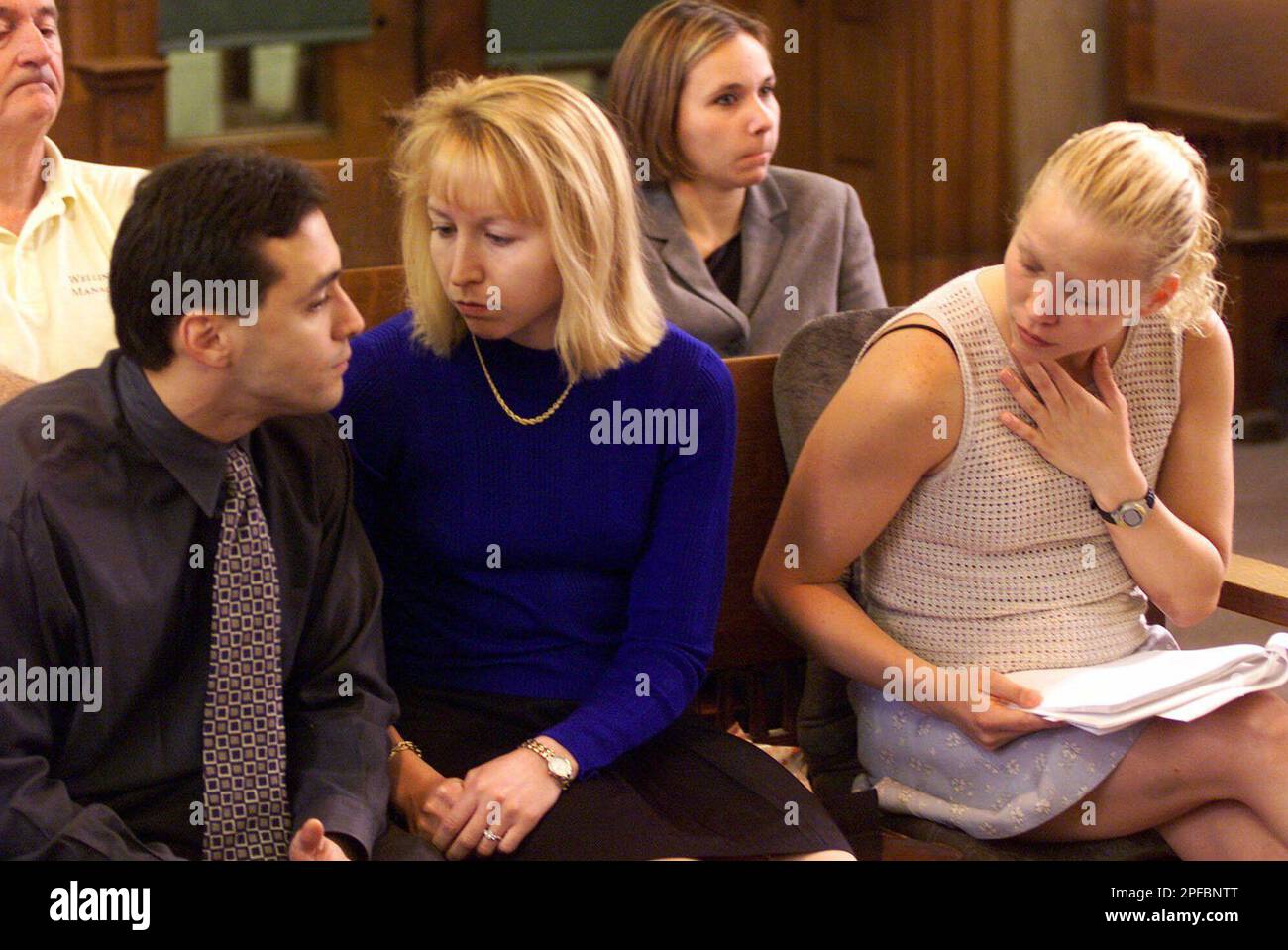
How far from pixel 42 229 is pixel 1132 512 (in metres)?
1.47

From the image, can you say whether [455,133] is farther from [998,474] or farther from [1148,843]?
[1148,843]

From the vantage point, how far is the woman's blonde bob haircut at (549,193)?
1.78 metres

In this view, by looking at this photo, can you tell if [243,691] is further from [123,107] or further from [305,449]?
[123,107]

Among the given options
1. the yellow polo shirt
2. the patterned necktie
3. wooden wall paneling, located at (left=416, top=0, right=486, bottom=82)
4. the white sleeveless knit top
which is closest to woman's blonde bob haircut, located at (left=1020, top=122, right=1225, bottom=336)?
the white sleeveless knit top

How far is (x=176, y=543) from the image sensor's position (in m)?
1.59

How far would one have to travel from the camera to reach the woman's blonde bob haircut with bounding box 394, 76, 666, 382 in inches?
70.1

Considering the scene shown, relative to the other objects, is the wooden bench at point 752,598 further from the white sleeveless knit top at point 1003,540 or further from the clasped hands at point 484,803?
the clasped hands at point 484,803

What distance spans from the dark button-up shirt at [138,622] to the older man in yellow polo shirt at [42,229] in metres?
0.64

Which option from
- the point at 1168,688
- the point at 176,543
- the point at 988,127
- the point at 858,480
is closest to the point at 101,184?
the point at 176,543

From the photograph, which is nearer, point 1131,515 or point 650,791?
point 650,791

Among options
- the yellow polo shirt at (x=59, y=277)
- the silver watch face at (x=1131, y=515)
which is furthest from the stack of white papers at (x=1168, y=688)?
the yellow polo shirt at (x=59, y=277)

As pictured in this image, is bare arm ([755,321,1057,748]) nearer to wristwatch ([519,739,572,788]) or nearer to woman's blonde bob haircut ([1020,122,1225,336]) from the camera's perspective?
woman's blonde bob haircut ([1020,122,1225,336])
